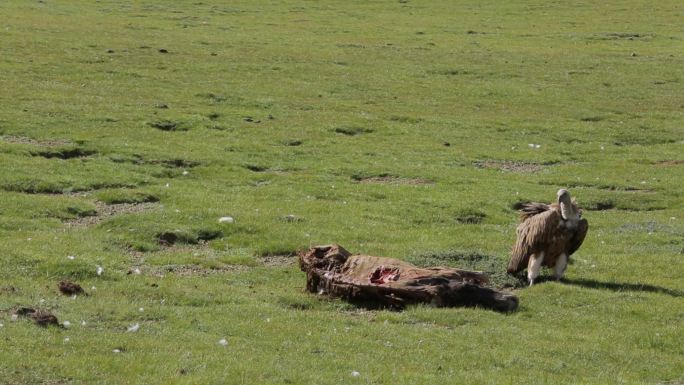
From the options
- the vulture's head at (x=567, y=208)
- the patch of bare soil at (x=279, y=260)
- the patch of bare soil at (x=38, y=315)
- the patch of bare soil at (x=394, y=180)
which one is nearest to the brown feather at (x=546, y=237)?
the vulture's head at (x=567, y=208)

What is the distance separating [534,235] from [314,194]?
9.81 metres

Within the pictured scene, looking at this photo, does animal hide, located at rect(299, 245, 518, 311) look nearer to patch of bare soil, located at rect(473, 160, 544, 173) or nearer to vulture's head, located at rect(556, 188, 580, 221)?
vulture's head, located at rect(556, 188, 580, 221)

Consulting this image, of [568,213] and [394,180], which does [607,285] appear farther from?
[394,180]

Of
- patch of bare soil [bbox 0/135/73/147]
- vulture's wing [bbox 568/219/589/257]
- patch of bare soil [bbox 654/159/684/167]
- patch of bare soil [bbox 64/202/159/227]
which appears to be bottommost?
patch of bare soil [bbox 0/135/73/147]

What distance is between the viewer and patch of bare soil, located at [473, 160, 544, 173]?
113 ft

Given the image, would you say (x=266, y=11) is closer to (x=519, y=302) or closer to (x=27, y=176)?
(x=27, y=176)

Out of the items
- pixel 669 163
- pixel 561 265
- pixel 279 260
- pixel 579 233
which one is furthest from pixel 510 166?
pixel 579 233

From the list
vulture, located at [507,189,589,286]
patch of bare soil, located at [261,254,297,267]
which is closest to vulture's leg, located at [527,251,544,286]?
vulture, located at [507,189,589,286]

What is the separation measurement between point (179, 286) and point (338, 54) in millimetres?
39642

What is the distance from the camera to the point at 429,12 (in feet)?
272

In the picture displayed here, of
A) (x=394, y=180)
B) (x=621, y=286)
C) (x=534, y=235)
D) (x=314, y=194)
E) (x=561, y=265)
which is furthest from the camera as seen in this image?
(x=394, y=180)

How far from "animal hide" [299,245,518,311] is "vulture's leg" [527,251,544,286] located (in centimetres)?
131

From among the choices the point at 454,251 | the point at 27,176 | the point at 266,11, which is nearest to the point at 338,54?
the point at 266,11

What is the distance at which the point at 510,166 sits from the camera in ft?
115
